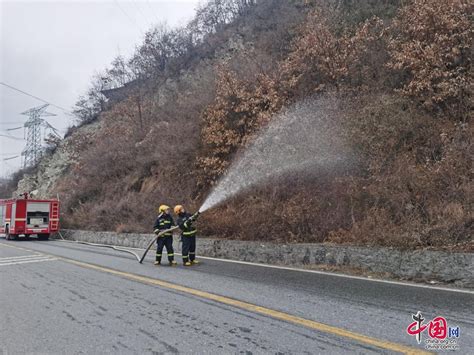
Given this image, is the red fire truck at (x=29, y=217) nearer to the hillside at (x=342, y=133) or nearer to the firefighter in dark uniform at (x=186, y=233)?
the hillside at (x=342, y=133)

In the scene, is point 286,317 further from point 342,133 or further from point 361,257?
point 342,133

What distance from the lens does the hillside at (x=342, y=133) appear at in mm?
9461

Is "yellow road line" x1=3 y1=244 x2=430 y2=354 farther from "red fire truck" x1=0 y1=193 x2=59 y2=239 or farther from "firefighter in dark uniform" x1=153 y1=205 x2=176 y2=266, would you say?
"red fire truck" x1=0 y1=193 x2=59 y2=239

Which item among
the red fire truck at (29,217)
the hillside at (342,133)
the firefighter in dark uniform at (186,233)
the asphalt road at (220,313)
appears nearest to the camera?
the asphalt road at (220,313)

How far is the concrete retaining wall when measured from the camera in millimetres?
7086

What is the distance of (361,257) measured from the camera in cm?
845

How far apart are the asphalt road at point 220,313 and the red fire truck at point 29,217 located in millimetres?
18520

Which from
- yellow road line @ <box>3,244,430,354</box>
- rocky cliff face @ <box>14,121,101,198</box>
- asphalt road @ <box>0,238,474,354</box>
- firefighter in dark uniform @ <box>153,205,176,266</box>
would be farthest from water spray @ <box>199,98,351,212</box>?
rocky cliff face @ <box>14,121,101,198</box>

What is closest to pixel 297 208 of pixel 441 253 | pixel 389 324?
pixel 441 253

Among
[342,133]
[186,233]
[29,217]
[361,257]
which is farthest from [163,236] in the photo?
[29,217]

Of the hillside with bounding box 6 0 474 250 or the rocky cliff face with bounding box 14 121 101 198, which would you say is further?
the rocky cliff face with bounding box 14 121 101 198

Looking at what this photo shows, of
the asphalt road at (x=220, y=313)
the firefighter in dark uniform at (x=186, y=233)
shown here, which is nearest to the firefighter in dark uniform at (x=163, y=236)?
the firefighter in dark uniform at (x=186, y=233)

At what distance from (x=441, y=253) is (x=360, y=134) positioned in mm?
5864

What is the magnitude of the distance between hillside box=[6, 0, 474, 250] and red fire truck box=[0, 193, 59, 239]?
58.9 inches
